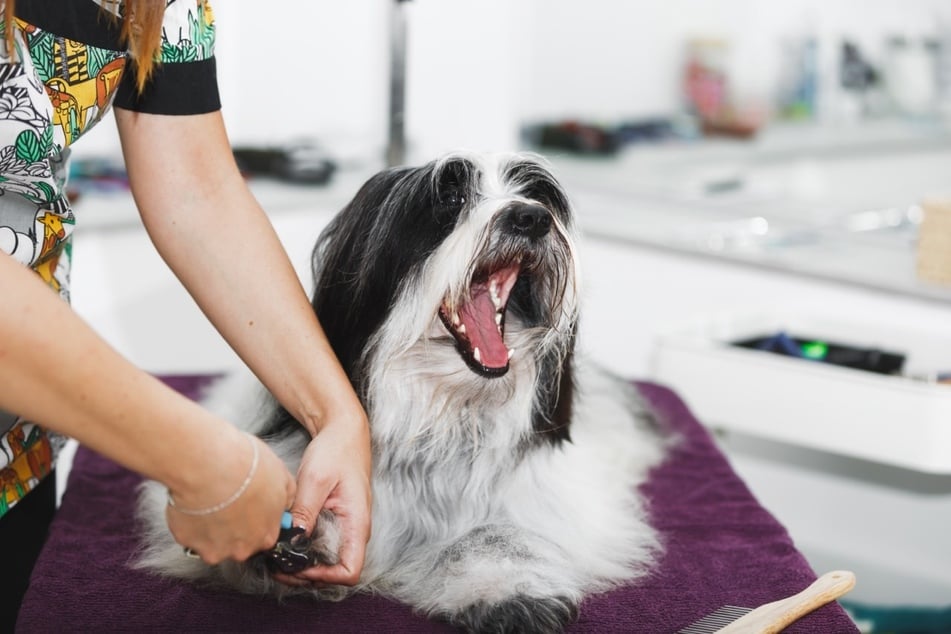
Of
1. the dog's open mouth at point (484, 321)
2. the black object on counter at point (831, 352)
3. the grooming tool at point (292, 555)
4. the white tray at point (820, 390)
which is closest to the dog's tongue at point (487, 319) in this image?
the dog's open mouth at point (484, 321)

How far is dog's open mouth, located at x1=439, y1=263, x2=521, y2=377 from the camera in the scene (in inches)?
60.5

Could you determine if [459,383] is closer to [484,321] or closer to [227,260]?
[484,321]

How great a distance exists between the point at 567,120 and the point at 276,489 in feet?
10.7

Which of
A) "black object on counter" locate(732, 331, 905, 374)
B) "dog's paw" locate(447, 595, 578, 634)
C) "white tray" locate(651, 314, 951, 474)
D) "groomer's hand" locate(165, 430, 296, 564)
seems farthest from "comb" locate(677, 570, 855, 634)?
"black object on counter" locate(732, 331, 905, 374)

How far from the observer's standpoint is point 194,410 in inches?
40.2

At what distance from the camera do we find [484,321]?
158 cm

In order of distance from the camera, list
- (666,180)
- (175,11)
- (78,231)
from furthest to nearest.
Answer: (666,180) < (78,231) < (175,11)

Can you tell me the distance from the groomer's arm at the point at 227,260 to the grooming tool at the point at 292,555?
6.2 inches

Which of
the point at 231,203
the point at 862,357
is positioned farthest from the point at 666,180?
the point at 231,203

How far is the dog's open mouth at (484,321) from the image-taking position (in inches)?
60.5

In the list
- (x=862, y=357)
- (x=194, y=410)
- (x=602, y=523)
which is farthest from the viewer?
(x=862, y=357)

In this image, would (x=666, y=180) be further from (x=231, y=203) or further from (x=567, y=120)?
(x=231, y=203)

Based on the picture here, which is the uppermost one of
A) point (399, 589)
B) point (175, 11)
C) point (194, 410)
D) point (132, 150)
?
point (175, 11)

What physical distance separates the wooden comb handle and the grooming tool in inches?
18.8
